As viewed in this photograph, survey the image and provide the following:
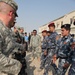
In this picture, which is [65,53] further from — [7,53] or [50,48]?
[7,53]

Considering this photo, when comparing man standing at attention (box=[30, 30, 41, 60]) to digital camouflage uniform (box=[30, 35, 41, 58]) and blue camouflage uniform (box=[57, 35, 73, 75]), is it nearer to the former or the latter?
digital camouflage uniform (box=[30, 35, 41, 58])

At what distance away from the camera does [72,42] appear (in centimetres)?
478

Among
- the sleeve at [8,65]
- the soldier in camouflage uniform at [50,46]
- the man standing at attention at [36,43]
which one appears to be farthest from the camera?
the man standing at attention at [36,43]

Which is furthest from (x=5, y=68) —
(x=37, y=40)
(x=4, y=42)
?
(x=37, y=40)

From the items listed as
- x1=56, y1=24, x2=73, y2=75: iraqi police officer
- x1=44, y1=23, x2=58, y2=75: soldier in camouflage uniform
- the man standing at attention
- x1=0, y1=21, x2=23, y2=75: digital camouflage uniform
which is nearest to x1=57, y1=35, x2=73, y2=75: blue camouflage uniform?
x1=56, y1=24, x2=73, y2=75: iraqi police officer

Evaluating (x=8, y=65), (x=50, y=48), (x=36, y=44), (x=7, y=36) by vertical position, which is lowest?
(x=36, y=44)

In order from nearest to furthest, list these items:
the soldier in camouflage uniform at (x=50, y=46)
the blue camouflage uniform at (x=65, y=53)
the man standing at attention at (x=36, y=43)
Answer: the blue camouflage uniform at (x=65, y=53) < the soldier in camouflage uniform at (x=50, y=46) < the man standing at attention at (x=36, y=43)

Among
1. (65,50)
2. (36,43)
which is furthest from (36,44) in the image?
(65,50)

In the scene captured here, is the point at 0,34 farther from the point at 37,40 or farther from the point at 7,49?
the point at 37,40

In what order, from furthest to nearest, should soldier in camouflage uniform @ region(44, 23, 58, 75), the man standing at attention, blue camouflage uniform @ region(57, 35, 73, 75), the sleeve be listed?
the man standing at attention, soldier in camouflage uniform @ region(44, 23, 58, 75), blue camouflage uniform @ region(57, 35, 73, 75), the sleeve

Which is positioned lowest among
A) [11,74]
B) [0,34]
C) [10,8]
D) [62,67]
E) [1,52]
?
[62,67]

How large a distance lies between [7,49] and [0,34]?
0.19 meters

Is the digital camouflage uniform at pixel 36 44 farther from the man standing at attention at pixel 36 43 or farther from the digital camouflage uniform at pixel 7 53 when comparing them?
the digital camouflage uniform at pixel 7 53

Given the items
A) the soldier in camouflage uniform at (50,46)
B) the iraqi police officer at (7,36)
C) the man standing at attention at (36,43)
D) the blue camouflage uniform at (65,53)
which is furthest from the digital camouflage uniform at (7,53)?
the man standing at attention at (36,43)
